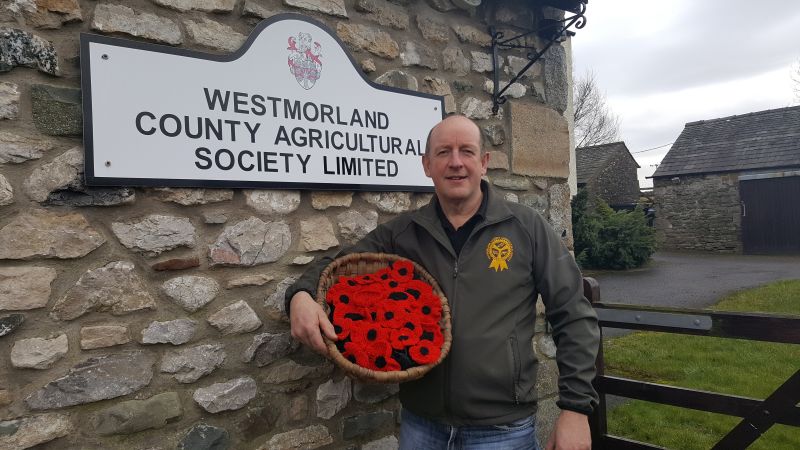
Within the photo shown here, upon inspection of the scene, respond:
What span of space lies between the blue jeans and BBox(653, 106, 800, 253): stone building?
63.4ft

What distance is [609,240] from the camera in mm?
13539

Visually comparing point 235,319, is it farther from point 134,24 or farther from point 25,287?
point 134,24

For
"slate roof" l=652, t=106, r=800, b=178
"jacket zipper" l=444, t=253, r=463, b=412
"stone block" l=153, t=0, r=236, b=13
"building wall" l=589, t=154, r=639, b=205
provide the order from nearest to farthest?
"jacket zipper" l=444, t=253, r=463, b=412
"stone block" l=153, t=0, r=236, b=13
"slate roof" l=652, t=106, r=800, b=178
"building wall" l=589, t=154, r=639, b=205

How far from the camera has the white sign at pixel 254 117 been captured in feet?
6.60

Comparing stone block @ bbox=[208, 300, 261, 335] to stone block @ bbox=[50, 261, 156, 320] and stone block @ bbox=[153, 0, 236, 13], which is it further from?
stone block @ bbox=[153, 0, 236, 13]

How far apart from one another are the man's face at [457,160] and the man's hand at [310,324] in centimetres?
67

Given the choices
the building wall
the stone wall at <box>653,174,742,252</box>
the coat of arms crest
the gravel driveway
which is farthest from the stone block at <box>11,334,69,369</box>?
the building wall

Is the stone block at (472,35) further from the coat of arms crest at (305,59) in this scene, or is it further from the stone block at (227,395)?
the stone block at (227,395)

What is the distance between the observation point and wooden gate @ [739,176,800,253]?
17312 mm

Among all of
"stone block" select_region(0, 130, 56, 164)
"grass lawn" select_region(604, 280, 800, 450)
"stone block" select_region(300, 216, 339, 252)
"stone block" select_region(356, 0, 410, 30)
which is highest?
"stone block" select_region(356, 0, 410, 30)

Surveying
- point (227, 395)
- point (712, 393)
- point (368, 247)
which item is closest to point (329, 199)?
point (368, 247)

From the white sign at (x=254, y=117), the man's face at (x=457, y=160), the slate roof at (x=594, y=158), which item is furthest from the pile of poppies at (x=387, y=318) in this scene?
the slate roof at (x=594, y=158)

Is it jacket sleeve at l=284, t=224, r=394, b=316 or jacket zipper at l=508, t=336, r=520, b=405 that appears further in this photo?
jacket sleeve at l=284, t=224, r=394, b=316

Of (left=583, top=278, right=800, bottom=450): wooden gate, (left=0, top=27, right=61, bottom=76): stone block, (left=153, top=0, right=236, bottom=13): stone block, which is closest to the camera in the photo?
(left=0, top=27, right=61, bottom=76): stone block
